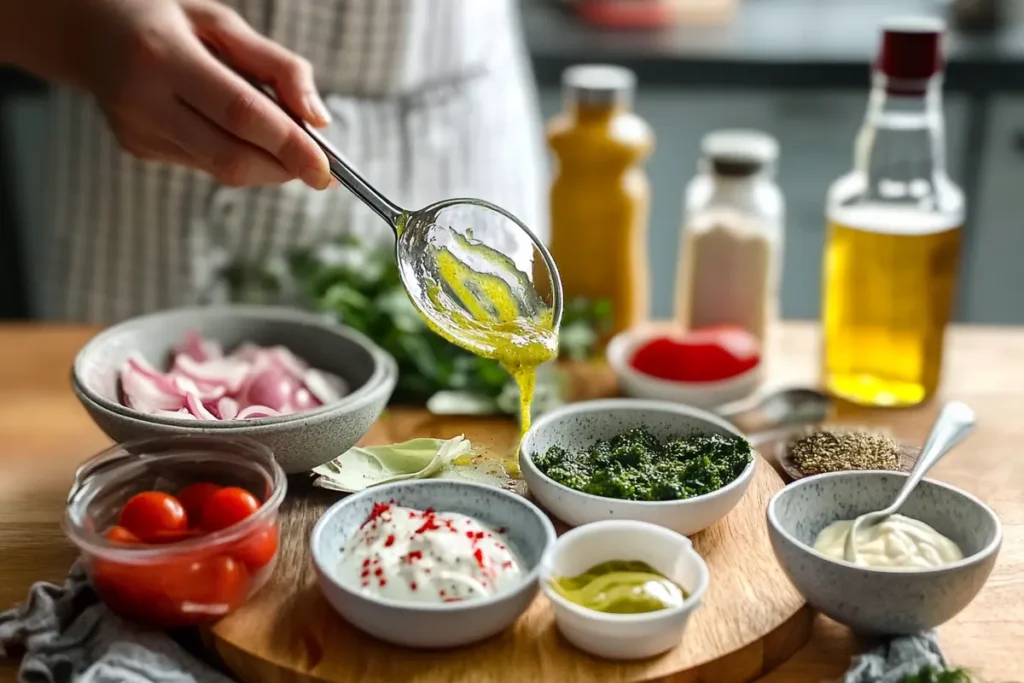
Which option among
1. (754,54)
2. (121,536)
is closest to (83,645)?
(121,536)

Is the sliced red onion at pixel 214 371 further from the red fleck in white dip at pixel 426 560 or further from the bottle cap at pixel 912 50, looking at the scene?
the bottle cap at pixel 912 50

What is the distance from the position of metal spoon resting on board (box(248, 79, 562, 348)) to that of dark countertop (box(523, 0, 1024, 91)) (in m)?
1.28

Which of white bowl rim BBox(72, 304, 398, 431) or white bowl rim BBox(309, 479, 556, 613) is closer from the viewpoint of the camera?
white bowl rim BBox(309, 479, 556, 613)

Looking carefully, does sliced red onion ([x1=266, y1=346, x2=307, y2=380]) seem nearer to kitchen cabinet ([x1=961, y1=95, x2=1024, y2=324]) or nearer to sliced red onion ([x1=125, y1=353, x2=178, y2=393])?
sliced red onion ([x1=125, y1=353, x2=178, y2=393])

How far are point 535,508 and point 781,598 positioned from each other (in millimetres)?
221

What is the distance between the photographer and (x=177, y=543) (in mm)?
956

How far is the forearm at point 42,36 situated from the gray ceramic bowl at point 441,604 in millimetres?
629

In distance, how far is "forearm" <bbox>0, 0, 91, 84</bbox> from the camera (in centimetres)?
132

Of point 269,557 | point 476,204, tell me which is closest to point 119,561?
point 269,557

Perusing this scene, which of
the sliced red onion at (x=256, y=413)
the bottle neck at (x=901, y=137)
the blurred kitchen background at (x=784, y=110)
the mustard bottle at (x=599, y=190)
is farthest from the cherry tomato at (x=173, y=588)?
the blurred kitchen background at (x=784, y=110)

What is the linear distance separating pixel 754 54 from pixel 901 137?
1.02m

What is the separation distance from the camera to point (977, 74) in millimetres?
2373

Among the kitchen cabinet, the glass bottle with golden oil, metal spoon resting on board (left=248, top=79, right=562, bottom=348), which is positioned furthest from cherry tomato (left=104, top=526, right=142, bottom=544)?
the kitchen cabinet

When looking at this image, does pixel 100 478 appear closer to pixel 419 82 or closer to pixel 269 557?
pixel 269 557
